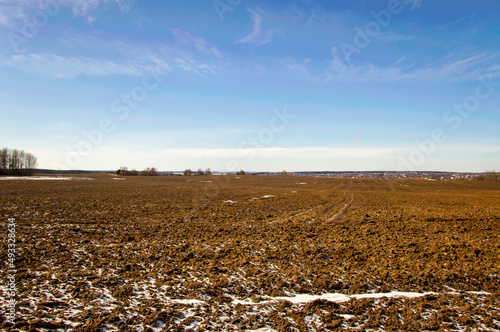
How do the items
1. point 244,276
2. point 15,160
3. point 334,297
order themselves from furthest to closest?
1. point 15,160
2. point 244,276
3. point 334,297

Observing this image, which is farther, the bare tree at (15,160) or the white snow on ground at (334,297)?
the bare tree at (15,160)

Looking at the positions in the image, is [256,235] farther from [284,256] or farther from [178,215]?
[178,215]

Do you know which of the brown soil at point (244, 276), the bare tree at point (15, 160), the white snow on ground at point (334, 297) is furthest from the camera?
the bare tree at point (15, 160)

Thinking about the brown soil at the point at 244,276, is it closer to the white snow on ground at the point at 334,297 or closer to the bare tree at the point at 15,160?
the white snow on ground at the point at 334,297

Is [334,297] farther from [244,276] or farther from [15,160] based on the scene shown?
[15,160]

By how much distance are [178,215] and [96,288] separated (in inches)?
364

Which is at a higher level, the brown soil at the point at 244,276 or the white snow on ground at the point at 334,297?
the brown soil at the point at 244,276

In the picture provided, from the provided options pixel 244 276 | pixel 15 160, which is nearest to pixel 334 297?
pixel 244 276

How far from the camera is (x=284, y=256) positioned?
786 centimetres

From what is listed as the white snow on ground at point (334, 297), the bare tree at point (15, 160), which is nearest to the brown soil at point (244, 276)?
the white snow on ground at point (334, 297)

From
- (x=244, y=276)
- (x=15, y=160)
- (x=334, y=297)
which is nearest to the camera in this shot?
(x=334, y=297)

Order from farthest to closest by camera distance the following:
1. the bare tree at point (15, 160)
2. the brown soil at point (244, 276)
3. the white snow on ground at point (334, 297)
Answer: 1. the bare tree at point (15, 160)
2. the white snow on ground at point (334, 297)
3. the brown soil at point (244, 276)

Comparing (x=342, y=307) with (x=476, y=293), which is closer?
(x=342, y=307)

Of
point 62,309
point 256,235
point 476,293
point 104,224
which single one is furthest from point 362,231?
point 104,224
